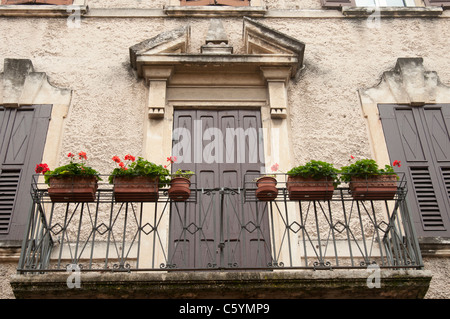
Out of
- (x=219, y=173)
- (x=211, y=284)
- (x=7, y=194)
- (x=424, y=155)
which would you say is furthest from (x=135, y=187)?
(x=424, y=155)

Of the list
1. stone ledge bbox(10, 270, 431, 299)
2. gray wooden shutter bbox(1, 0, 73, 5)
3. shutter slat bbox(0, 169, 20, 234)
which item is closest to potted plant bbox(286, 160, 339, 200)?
stone ledge bbox(10, 270, 431, 299)

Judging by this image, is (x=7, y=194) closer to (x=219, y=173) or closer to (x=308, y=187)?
(x=219, y=173)

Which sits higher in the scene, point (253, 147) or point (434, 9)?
point (434, 9)

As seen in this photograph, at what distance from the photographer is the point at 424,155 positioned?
24.9ft

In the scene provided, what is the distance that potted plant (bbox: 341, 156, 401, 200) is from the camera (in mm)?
6086

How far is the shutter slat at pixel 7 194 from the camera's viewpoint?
698 centimetres

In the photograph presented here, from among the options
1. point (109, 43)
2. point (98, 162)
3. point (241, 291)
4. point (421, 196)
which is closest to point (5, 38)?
point (109, 43)

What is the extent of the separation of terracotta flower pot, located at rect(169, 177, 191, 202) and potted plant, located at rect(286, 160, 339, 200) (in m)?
1.02

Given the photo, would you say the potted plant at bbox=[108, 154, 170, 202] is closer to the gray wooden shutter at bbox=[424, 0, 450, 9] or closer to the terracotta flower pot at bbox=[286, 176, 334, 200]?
the terracotta flower pot at bbox=[286, 176, 334, 200]

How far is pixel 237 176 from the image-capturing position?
7.42 meters

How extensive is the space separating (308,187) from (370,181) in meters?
0.63

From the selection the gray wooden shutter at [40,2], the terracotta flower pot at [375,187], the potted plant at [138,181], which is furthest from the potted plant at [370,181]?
the gray wooden shutter at [40,2]
